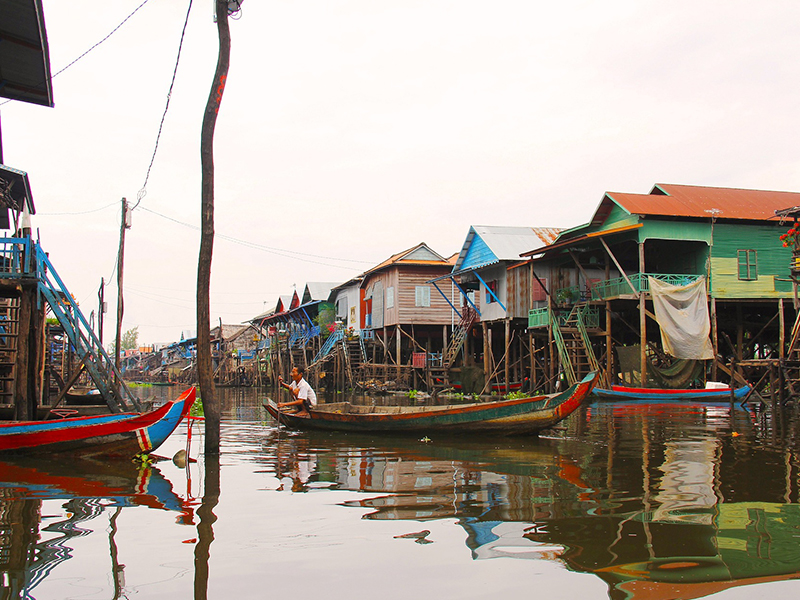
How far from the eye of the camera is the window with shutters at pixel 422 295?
3281cm

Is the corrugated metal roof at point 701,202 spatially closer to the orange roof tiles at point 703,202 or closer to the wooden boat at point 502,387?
the orange roof tiles at point 703,202

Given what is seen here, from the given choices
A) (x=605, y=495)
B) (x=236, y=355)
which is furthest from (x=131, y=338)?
(x=605, y=495)

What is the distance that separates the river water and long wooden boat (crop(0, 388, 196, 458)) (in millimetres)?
294

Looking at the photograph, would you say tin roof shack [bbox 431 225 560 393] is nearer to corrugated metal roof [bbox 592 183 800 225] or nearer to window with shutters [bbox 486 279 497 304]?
window with shutters [bbox 486 279 497 304]

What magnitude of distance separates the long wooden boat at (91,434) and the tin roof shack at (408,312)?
2178 cm

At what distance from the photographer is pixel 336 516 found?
6191 mm

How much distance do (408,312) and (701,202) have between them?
560 inches

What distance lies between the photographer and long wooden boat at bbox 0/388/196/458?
30.9 feet

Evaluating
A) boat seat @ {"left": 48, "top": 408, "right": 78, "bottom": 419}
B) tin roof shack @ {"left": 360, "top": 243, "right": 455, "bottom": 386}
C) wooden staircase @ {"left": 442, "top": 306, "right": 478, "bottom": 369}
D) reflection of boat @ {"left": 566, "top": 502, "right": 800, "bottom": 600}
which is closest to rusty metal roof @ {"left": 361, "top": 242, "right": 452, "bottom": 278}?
tin roof shack @ {"left": 360, "top": 243, "right": 455, "bottom": 386}

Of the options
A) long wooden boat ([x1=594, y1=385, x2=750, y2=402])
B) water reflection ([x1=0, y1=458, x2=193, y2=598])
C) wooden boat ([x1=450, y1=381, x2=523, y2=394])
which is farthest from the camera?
wooden boat ([x1=450, y1=381, x2=523, y2=394])

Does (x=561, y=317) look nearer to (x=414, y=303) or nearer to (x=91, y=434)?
(x=414, y=303)

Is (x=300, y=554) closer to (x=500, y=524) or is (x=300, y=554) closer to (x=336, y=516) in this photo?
(x=336, y=516)

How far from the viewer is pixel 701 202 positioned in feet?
75.2

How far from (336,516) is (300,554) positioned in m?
1.19
